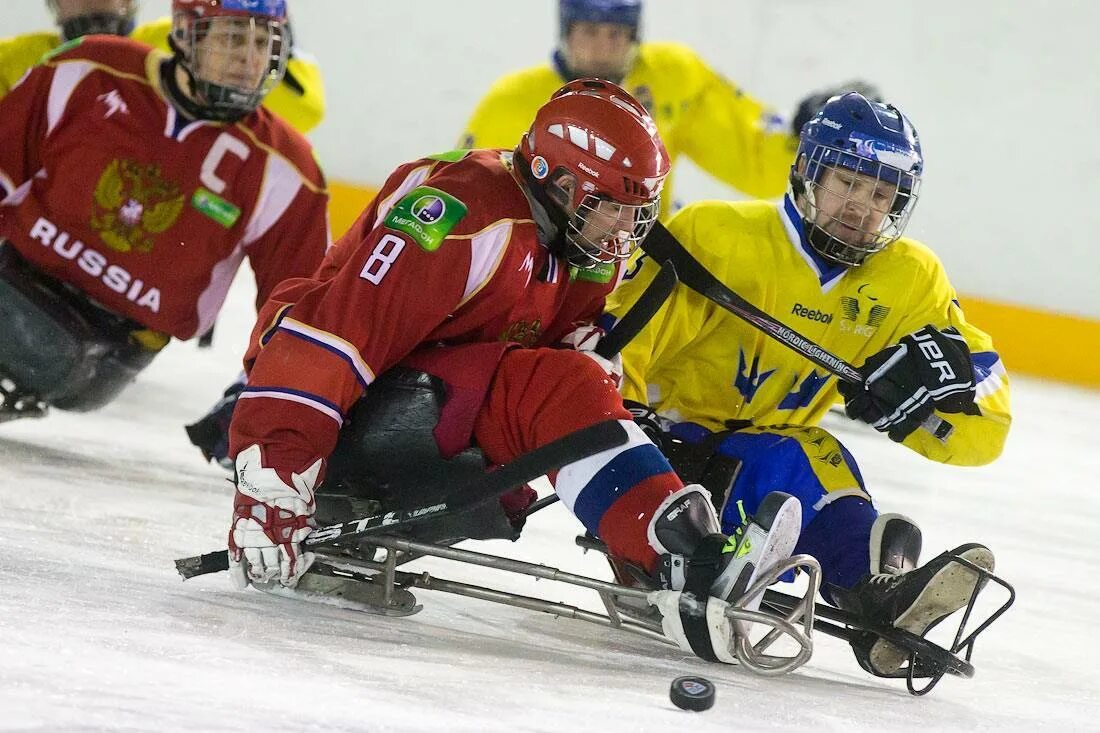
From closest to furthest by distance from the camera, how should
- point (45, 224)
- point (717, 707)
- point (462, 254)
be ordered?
point (717, 707)
point (462, 254)
point (45, 224)

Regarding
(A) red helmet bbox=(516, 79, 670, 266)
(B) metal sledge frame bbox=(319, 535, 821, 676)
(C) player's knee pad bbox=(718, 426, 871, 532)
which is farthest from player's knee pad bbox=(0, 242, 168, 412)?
(C) player's knee pad bbox=(718, 426, 871, 532)

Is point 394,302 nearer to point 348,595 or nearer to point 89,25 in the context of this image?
point 348,595

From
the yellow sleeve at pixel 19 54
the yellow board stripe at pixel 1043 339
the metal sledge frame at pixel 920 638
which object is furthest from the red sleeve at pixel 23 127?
the yellow board stripe at pixel 1043 339

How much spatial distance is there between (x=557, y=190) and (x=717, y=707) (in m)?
0.96

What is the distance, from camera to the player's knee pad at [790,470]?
2.81m

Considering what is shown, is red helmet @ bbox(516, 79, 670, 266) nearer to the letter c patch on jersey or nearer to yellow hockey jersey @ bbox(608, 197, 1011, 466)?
the letter c patch on jersey

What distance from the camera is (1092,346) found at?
24.8ft

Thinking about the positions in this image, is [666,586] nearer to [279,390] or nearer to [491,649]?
[491,649]

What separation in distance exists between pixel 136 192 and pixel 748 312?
166 centimetres

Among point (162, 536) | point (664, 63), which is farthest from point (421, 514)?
point (664, 63)

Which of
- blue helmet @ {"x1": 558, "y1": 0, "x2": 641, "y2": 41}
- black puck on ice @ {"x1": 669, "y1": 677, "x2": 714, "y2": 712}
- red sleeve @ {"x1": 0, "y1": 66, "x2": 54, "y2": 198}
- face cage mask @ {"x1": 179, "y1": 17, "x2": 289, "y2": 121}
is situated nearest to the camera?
black puck on ice @ {"x1": 669, "y1": 677, "x2": 714, "y2": 712}

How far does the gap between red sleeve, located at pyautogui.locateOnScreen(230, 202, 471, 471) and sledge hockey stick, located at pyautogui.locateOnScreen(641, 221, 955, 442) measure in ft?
2.10

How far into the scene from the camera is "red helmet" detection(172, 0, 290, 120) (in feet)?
11.8

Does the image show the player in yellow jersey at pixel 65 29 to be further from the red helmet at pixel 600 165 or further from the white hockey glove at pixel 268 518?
the white hockey glove at pixel 268 518
